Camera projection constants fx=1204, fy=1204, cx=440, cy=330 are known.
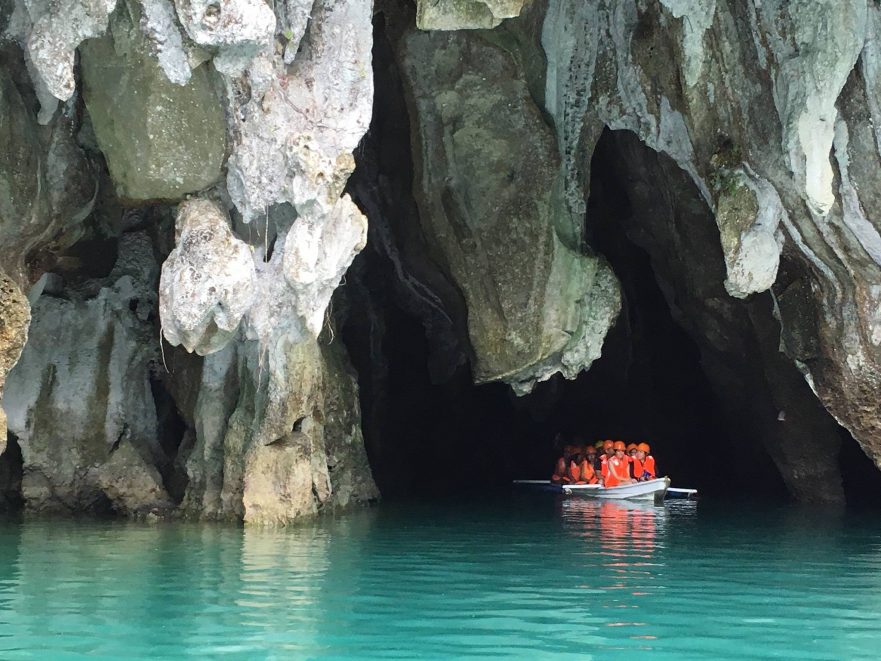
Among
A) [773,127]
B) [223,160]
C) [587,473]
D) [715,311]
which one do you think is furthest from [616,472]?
[223,160]

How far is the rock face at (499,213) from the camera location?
13.9 m

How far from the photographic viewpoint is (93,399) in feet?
47.9

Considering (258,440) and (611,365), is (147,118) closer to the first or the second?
(258,440)

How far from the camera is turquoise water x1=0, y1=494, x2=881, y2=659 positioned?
6.23 m

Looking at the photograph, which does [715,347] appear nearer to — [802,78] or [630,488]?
[630,488]

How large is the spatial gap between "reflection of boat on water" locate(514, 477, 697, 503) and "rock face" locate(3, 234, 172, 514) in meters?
6.76

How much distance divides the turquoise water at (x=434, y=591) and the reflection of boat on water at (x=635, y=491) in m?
3.91

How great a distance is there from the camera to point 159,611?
710cm

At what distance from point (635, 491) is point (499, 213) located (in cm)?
528

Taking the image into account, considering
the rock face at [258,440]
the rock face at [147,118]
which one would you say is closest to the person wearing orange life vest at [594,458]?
the rock face at [258,440]

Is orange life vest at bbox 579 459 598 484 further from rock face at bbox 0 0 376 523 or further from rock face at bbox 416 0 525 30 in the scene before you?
rock face at bbox 416 0 525 30

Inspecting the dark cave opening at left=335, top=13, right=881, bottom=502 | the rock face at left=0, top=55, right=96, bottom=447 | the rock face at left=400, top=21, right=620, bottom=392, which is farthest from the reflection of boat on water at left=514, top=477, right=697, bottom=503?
the rock face at left=0, top=55, right=96, bottom=447

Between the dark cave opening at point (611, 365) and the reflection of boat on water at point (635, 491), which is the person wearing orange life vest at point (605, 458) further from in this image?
the dark cave opening at point (611, 365)

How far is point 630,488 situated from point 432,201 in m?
5.70
